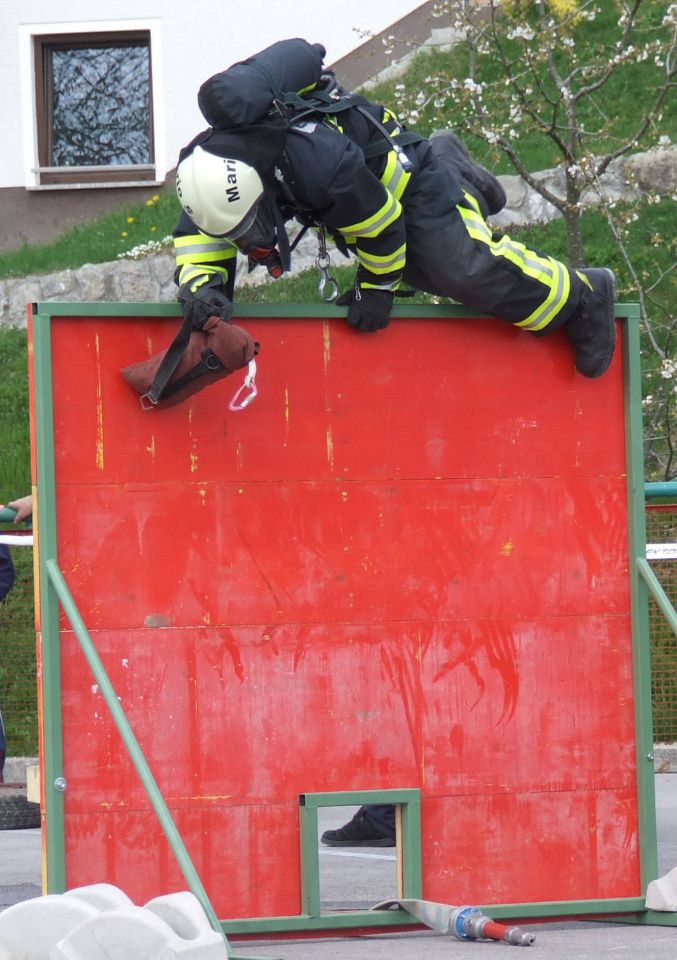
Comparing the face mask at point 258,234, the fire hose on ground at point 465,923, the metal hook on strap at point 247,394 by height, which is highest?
the face mask at point 258,234

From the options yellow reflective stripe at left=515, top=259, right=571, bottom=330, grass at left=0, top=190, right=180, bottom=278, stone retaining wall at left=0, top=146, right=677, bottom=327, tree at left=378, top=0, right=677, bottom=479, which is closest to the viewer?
yellow reflective stripe at left=515, top=259, right=571, bottom=330

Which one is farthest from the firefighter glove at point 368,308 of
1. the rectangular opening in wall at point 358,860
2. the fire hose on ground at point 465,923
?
the fire hose on ground at point 465,923

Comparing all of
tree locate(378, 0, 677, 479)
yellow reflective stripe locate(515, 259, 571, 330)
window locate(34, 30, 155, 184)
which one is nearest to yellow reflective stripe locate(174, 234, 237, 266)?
yellow reflective stripe locate(515, 259, 571, 330)

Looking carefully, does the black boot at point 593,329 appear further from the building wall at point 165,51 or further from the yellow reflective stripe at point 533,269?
the building wall at point 165,51

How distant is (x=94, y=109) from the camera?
62.8ft

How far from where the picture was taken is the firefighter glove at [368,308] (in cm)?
482

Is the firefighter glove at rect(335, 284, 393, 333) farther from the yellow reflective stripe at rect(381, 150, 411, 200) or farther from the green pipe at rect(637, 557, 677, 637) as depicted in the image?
the green pipe at rect(637, 557, 677, 637)

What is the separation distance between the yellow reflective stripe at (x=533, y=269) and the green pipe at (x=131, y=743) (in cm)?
174

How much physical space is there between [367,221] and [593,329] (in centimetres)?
91

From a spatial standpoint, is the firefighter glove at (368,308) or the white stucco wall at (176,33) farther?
the white stucco wall at (176,33)

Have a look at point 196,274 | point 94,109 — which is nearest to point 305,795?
point 196,274

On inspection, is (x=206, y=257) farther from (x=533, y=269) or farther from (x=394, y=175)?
(x=533, y=269)

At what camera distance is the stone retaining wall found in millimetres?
16141

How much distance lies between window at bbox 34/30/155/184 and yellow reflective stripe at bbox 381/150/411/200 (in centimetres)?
1453
